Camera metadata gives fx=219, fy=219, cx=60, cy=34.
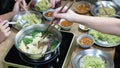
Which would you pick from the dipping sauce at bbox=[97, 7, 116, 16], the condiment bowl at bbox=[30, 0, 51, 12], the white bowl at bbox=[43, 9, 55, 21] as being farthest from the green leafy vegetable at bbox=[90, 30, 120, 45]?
the condiment bowl at bbox=[30, 0, 51, 12]

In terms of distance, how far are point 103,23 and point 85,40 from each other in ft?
0.75

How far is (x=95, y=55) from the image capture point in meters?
1.55

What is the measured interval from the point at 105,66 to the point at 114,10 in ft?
2.14

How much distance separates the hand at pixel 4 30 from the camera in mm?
1706

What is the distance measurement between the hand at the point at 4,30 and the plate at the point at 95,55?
0.59m

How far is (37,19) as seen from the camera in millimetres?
1834

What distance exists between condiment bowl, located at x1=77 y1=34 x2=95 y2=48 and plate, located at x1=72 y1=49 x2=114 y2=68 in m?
0.05

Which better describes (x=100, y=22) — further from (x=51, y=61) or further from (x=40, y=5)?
(x=40, y=5)

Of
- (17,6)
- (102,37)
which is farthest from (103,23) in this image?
Answer: (17,6)

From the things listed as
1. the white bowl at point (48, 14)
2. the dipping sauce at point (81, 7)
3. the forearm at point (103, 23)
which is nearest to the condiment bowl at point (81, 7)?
the dipping sauce at point (81, 7)

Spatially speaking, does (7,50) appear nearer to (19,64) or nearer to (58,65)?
(19,64)

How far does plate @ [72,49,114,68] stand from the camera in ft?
4.85

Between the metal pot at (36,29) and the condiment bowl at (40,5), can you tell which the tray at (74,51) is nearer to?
the metal pot at (36,29)

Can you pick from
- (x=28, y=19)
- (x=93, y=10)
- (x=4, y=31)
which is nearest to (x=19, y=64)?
(x=4, y=31)
